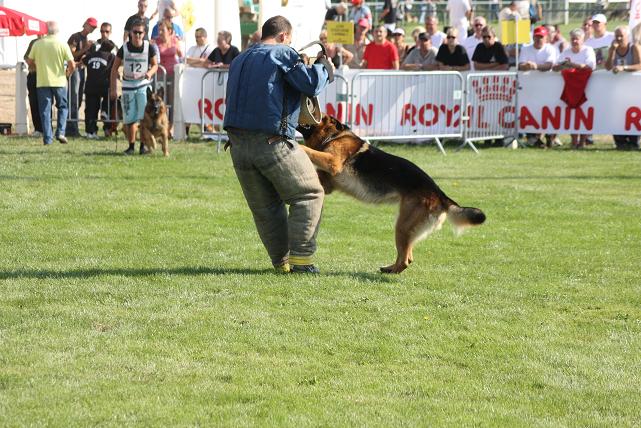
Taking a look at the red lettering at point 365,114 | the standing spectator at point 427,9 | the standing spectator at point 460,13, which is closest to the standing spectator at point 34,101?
the red lettering at point 365,114

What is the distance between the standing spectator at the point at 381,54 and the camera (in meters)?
18.4

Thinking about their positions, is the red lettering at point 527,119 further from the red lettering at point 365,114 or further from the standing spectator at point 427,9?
the standing spectator at point 427,9

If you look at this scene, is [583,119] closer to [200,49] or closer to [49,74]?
[200,49]

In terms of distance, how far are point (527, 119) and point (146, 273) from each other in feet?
37.2

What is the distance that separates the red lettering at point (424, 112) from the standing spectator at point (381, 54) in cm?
180

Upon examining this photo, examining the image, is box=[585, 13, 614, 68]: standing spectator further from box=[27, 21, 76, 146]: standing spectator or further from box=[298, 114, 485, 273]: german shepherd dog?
box=[298, 114, 485, 273]: german shepherd dog

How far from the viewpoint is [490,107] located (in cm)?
1738

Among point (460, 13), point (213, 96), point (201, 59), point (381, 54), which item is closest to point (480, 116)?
point (381, 54)

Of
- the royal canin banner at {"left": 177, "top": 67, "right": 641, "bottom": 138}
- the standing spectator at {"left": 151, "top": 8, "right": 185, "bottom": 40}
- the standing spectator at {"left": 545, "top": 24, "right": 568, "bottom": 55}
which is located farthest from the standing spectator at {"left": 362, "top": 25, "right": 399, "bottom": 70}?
the standing spectator at {"left": 151, "top": 8, "right": 185, "bottom": 40}

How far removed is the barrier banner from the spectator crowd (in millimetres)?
197

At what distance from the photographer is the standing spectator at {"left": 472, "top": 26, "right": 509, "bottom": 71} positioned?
59.0 ft

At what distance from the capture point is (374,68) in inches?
730

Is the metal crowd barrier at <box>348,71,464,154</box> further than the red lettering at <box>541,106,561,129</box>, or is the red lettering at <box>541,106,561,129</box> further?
the red lettering at <box>541,106,561,129</box>

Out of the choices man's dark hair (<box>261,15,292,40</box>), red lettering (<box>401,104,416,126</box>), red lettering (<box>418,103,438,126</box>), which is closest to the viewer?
man's dark hair (<box>261,15,292,40</box>)
